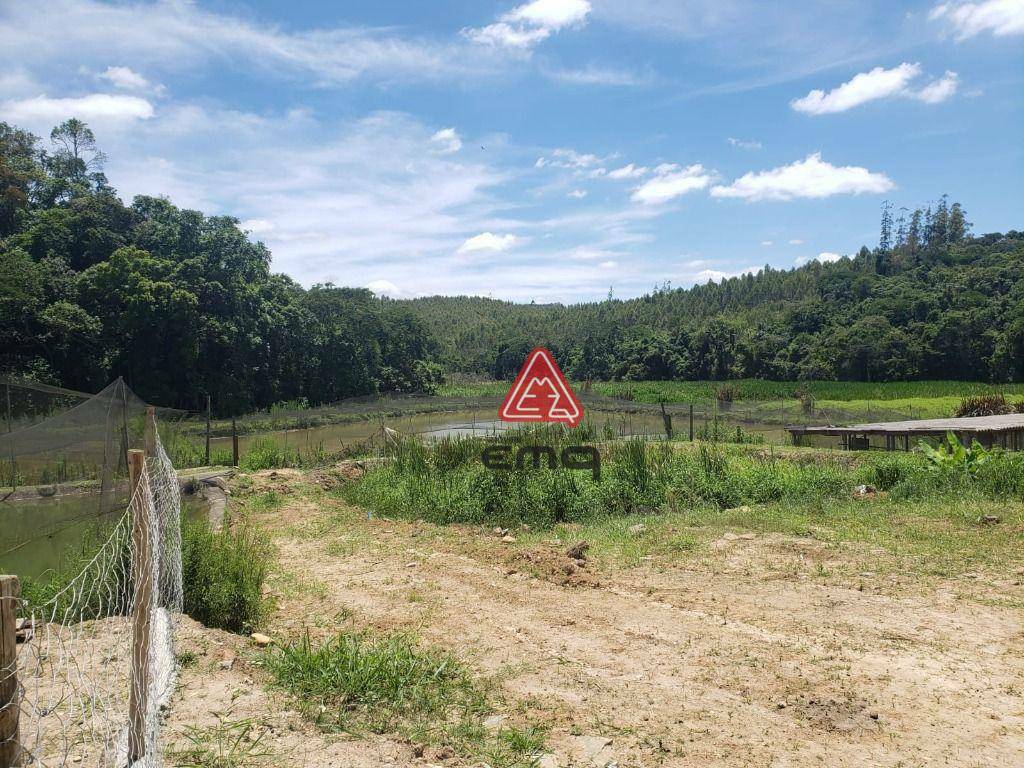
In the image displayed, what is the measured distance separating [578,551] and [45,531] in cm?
460

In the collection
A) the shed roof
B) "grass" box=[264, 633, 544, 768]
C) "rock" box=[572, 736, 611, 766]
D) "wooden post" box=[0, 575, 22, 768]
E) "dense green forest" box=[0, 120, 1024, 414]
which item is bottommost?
"rock" box=[572, 736, 611, 766]

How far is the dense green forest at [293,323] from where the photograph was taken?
2498 cm

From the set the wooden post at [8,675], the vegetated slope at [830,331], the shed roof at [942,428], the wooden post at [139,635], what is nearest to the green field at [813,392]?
the vegetated slope at [830,331]

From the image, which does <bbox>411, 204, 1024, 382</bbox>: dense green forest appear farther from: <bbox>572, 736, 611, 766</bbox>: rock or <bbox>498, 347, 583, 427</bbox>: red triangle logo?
<bbox>572, 736, 611, 766</bbox>: rock

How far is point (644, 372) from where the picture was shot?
55.8 m

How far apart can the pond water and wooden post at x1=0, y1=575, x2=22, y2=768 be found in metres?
3.24

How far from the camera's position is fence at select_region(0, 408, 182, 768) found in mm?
1911

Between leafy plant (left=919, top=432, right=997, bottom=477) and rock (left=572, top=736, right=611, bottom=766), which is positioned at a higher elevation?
leafy plant (left=919, top=432, right=997, bottom=477)

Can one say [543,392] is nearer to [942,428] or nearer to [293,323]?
[942,428]

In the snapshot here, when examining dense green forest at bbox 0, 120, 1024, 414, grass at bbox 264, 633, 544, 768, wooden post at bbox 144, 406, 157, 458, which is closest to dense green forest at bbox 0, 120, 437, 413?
dense green forest at bbox 0, 120, 1024, 414

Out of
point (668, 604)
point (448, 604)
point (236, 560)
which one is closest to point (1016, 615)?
point (668, 604)

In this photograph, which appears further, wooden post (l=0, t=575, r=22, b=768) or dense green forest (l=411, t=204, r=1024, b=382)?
dense green forest (l=411, t=204, r=1024, b=382)

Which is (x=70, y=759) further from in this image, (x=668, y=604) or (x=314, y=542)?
(x=314, y=542)

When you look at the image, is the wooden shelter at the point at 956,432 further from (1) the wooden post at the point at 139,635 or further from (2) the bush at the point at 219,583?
(1) the wooden post at the point at 139,635
